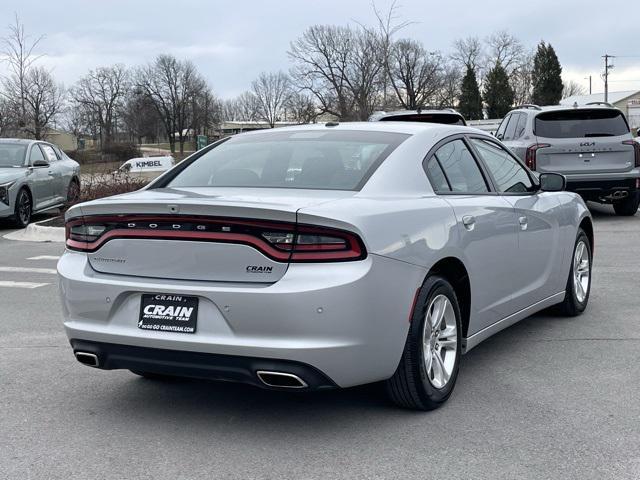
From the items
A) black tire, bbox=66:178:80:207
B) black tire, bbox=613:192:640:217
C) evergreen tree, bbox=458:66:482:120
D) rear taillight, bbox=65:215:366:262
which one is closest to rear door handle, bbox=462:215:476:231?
rear taillight, bbox=65:215:366:262

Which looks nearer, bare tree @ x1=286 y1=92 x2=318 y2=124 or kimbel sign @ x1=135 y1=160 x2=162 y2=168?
kimbel sign @ x1=135 y1=160 x2=162 y2=168

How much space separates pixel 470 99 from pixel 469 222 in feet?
251

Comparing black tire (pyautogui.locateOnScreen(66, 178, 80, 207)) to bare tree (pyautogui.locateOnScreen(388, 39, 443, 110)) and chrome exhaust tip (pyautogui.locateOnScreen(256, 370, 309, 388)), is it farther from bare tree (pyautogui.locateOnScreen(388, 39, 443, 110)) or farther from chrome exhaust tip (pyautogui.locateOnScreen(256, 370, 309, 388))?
bare tree (pyautogui.locateOnScreen(388, 39, 443, 110))

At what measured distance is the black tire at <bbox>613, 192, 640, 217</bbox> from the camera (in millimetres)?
13695

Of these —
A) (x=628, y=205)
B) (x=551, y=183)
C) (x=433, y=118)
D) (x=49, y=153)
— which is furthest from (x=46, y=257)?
(x=628, y=205)

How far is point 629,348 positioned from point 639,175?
816 cm

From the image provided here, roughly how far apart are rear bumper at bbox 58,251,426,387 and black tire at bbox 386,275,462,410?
101 millimetres

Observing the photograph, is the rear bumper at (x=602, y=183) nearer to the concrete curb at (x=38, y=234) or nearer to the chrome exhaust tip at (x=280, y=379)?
the concrete curb at (x=38, y=234)

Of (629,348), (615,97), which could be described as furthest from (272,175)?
(615,97)

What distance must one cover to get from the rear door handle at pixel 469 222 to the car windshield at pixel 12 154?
12.2 meters

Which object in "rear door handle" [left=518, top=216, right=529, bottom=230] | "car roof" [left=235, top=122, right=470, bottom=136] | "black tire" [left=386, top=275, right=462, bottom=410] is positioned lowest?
"black tire" [left=386, top=275, right=462, bottom=410]

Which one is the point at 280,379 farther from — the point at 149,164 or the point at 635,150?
the point at 149,164

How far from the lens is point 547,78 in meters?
89.8

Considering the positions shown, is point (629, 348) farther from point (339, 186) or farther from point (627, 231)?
point (627, 231)
